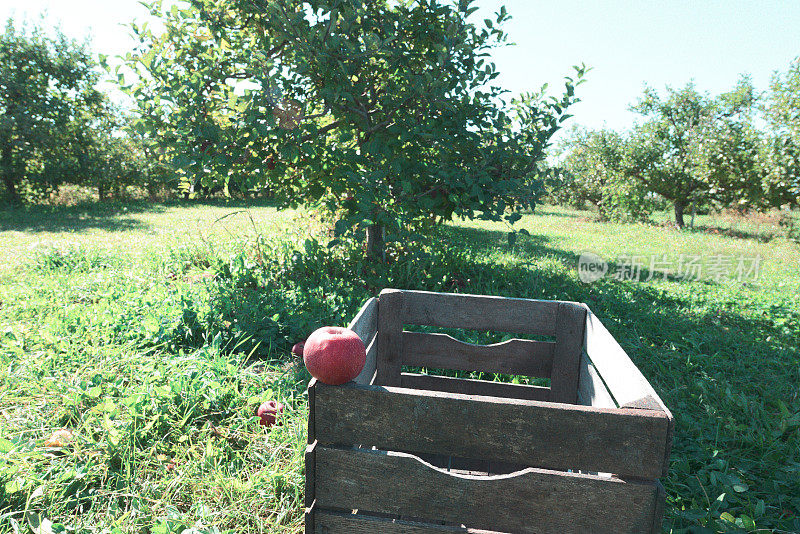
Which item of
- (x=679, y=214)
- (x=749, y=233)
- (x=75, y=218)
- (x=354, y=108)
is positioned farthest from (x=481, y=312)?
(x=679, y=214)

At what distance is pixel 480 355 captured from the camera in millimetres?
2383

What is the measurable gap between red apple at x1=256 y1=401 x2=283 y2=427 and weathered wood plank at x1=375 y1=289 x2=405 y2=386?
52cm

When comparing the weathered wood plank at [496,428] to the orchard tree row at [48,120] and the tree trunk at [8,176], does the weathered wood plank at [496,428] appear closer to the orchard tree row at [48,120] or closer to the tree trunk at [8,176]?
the orchard tree row at [48,120]

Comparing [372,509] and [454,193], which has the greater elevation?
[454,193]

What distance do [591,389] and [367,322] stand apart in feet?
3.04

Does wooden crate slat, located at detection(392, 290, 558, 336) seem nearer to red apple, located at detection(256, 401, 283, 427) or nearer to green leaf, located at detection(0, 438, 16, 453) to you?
red apple, located at detection(256, 401, 283, 427)

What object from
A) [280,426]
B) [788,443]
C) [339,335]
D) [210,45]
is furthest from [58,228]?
[788,443]

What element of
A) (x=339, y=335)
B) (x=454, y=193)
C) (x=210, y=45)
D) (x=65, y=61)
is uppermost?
(x=65, y=61)

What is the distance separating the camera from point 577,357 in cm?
216

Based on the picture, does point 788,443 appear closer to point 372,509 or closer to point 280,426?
point 372,509

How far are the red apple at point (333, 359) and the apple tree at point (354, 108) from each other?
8.06 ft

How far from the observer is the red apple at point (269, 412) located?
2.42 meters

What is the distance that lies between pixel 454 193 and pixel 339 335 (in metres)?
3.00

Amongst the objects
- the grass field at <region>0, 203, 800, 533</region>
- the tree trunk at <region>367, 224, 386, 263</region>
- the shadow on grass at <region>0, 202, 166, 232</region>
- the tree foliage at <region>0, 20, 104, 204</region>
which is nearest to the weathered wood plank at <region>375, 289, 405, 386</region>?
the grass field at <region>0, 203, 800, 533</region>
